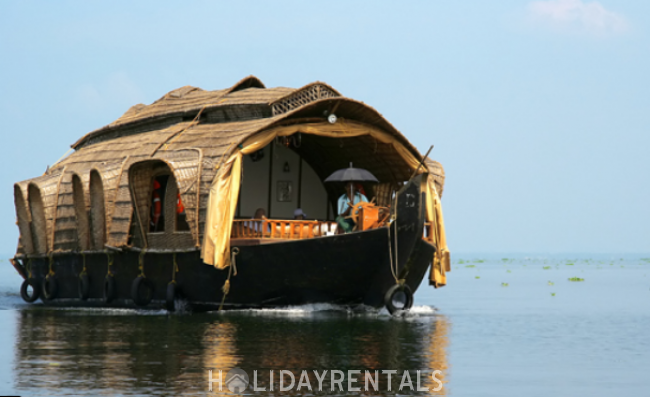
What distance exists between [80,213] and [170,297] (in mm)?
3654

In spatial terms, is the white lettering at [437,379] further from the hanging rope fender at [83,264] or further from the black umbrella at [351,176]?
the hanging rope fender at [83,264]

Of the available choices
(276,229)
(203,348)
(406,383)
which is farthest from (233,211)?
(406,383)

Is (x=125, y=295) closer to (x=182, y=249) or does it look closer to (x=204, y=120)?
(x=182, y=249)

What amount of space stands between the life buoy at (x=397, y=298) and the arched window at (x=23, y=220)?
366 inches

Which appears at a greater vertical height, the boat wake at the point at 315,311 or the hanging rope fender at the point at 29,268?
the hanging rope fender at the point at 29,268

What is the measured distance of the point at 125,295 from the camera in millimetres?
17578

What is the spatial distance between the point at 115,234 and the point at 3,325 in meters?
2.69

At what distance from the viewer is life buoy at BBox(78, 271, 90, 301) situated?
1859 centimetres

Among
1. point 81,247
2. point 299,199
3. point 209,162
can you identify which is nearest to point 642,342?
point 209,162

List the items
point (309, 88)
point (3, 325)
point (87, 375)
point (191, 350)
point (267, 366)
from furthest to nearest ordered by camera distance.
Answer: point (309, 88) → point (3, 325) → point (191, 350) → point (267, 366) → point (87, 375)

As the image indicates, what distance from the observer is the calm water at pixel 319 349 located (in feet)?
29.9

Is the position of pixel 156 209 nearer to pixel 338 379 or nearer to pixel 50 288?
pixel 50 288

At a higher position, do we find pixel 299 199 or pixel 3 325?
pixel 299 199

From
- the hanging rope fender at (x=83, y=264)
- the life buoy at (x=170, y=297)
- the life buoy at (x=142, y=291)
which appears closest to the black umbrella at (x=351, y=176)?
the life buoy at (x=170, y=297)
